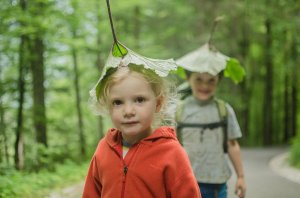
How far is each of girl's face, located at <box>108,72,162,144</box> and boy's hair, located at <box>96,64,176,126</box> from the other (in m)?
0.03

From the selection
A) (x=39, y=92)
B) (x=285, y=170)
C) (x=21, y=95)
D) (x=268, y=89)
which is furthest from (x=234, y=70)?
(x=268, y=89)

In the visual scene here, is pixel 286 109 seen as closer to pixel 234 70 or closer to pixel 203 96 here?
pixel 234 70

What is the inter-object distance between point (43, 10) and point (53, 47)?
81.7 inches

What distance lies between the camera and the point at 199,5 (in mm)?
22234

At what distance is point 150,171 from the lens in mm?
2492

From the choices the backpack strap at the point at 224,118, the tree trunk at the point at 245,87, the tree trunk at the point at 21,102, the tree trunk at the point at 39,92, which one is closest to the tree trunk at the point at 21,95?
the tree trunk at the point at 21,102

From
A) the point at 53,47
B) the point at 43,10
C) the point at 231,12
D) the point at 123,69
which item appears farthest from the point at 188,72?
the point at 231,12

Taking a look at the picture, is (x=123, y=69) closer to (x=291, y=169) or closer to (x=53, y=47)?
(x=53, y=47)

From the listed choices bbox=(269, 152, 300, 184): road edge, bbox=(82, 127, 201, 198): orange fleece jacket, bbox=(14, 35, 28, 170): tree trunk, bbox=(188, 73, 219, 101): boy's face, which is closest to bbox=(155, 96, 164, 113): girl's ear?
bbox=(82, 127, 201, 198): orange fleece jacket

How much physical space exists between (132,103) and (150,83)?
174 millimetres

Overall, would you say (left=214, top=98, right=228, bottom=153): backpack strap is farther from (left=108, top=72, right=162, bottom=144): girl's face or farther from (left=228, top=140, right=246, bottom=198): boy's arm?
(left=108, top=72, right=162, bottom=144): girl's face

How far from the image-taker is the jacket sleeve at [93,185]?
2.73 meters

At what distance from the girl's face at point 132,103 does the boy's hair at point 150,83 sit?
3 cm

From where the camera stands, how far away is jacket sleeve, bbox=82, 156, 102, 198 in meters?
2.73
